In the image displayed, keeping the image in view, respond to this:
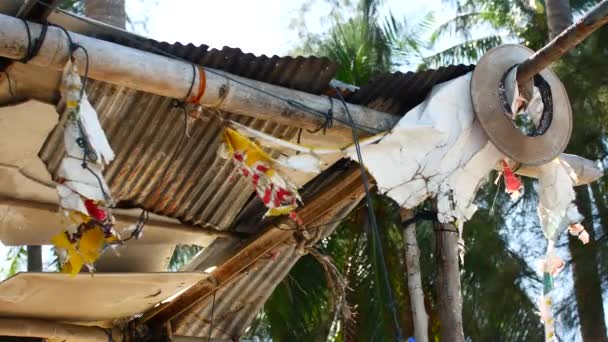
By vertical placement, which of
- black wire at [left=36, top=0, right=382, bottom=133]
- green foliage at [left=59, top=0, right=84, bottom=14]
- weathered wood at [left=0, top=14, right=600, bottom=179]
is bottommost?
weathered wood at [left=0, top=14, right=600, bottom=179]

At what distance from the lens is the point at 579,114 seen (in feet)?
47.3

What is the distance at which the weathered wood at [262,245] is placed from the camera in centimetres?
632

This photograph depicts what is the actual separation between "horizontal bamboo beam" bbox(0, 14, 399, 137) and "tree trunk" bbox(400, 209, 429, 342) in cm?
95

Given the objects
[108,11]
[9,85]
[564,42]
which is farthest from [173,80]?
[108,11]

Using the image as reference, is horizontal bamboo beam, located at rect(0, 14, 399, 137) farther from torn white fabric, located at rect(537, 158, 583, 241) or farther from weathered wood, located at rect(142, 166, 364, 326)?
torn white fabric, located at rect(537, 158, 583, 241)

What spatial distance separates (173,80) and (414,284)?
2.25 m

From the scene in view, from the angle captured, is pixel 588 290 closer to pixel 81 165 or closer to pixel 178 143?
pixel 178 143

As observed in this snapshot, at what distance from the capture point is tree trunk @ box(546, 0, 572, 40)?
12.3 m

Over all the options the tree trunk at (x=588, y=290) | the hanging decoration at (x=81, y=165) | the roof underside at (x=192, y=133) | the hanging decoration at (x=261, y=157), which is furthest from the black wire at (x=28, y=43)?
the tree trunk at (x=588, y=290)

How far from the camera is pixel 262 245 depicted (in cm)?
661

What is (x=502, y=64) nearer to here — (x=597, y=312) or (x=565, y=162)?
(x=565, y=162)

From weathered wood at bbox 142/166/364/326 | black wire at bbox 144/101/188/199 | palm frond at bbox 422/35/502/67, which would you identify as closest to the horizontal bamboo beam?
black wire at bbox 144/101/188/199

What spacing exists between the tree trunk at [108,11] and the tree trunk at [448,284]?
13.0 feet

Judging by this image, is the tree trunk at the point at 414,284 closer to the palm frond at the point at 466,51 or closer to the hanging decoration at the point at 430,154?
the hanging decoration at the point at 430,154
